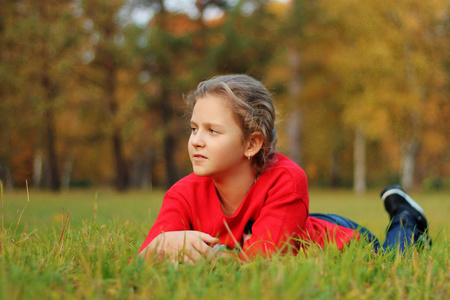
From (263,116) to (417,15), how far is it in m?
18.8

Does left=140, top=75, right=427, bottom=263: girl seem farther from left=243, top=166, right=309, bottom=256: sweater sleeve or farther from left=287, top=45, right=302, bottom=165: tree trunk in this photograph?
left=287, top=45, right=302, bottom=165: tree trunk

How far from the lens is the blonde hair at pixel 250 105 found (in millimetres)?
2598

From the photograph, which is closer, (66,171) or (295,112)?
(295,112)

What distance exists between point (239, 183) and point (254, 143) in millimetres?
254

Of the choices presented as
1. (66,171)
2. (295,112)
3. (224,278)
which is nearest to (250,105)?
(224,278)

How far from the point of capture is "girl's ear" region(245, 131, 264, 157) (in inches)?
104

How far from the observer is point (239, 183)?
269cm

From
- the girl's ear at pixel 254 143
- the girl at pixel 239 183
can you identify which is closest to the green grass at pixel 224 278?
the girl at pixel 239 183

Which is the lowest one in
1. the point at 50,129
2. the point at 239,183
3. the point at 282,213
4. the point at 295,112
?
the point at 50,129

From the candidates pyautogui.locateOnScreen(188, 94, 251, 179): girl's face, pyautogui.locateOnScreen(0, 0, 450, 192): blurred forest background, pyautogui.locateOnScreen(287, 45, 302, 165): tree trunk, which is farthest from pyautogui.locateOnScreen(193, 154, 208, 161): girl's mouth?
pyautogui.locateOnScreen(287, 45, 302, 165): tree trunk

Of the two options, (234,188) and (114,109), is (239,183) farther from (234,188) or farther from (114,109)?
(114,109)

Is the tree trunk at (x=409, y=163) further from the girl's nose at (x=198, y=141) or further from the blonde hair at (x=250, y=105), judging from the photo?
the girl's nose at (x=198, y=141)

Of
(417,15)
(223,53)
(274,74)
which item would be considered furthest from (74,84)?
(417,15)

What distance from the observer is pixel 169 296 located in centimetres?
140
